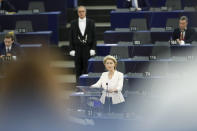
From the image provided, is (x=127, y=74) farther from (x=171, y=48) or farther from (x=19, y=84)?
(x=19, y=84)

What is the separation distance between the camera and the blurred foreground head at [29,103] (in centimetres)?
148

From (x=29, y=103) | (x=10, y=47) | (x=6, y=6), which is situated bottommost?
(x=10, y=47)

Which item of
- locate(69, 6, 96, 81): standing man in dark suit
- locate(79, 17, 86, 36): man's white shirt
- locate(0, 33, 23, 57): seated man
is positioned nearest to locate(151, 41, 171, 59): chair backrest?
locate(69, 6, 96, 81): standing man in dark suit

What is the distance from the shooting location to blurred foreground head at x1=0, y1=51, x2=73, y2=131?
4.86ft

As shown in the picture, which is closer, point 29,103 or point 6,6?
point 29,103

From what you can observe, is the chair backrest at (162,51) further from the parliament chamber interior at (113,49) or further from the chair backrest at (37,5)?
the chair backrest at (37,5)

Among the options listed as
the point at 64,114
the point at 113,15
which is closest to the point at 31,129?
the point at 64,114

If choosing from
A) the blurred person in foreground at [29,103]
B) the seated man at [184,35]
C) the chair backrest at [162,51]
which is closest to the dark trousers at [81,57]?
the chair backrest at [162,51]

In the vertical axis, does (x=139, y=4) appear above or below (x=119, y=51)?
above

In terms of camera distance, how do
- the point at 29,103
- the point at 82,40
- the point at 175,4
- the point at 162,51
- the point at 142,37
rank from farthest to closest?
1. the point at 175,4
2. the point at 142,37
3. the point at 82,40
4. the point at 162,51
5. the point at 29,103

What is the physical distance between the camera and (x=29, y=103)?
1.49 m

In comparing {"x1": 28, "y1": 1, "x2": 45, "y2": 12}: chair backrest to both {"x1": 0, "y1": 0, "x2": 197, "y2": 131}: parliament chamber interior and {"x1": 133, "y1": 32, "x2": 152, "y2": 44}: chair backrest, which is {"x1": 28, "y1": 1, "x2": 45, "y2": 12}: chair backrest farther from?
{"x1": 133, "y1": 32, "x2": 152, "y2": 44}: chair backrest

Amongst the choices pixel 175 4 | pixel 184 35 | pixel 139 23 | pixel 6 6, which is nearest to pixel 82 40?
pixel 139 23

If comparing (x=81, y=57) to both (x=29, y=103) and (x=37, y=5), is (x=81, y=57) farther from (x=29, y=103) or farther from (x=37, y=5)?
(x=29, y=103)
